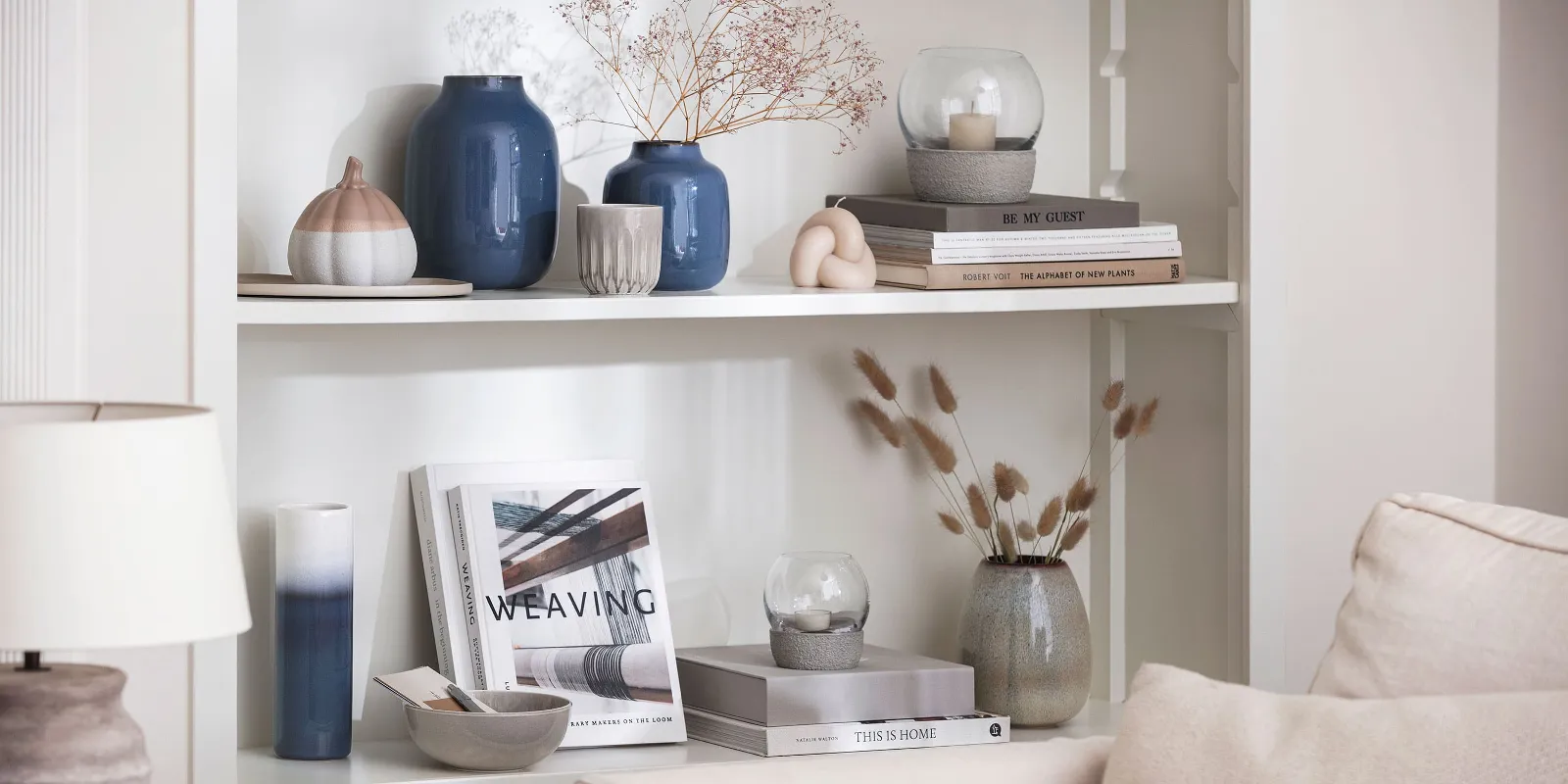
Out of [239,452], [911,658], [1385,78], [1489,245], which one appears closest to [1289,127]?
[1385,78]

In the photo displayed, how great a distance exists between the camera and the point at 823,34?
2.05 meters

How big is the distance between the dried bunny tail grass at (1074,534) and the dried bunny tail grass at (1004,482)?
0.09m

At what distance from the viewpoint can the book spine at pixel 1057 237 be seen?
184 cm

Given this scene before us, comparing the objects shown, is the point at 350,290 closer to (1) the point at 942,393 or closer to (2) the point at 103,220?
(2) the point at 103,220

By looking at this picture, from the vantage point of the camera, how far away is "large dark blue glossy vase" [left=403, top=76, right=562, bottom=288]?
5.82 feet

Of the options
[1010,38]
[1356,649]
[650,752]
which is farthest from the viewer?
[1010,38]

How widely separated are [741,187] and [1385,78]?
83cm

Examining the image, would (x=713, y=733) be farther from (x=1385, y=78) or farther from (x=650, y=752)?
(x=1385, y=78)

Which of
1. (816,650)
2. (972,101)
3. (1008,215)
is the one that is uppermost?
(972,101)

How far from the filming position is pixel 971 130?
75.5 inches

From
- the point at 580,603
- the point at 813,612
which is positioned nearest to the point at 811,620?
the point at 813,612

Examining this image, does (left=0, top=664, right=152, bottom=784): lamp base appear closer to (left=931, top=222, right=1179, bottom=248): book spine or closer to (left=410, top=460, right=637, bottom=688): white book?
(left=410, top=460, right=637, bottom=688): white book

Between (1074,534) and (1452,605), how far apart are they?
26.8 inches

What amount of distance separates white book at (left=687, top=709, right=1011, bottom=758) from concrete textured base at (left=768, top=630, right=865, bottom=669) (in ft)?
0.23
